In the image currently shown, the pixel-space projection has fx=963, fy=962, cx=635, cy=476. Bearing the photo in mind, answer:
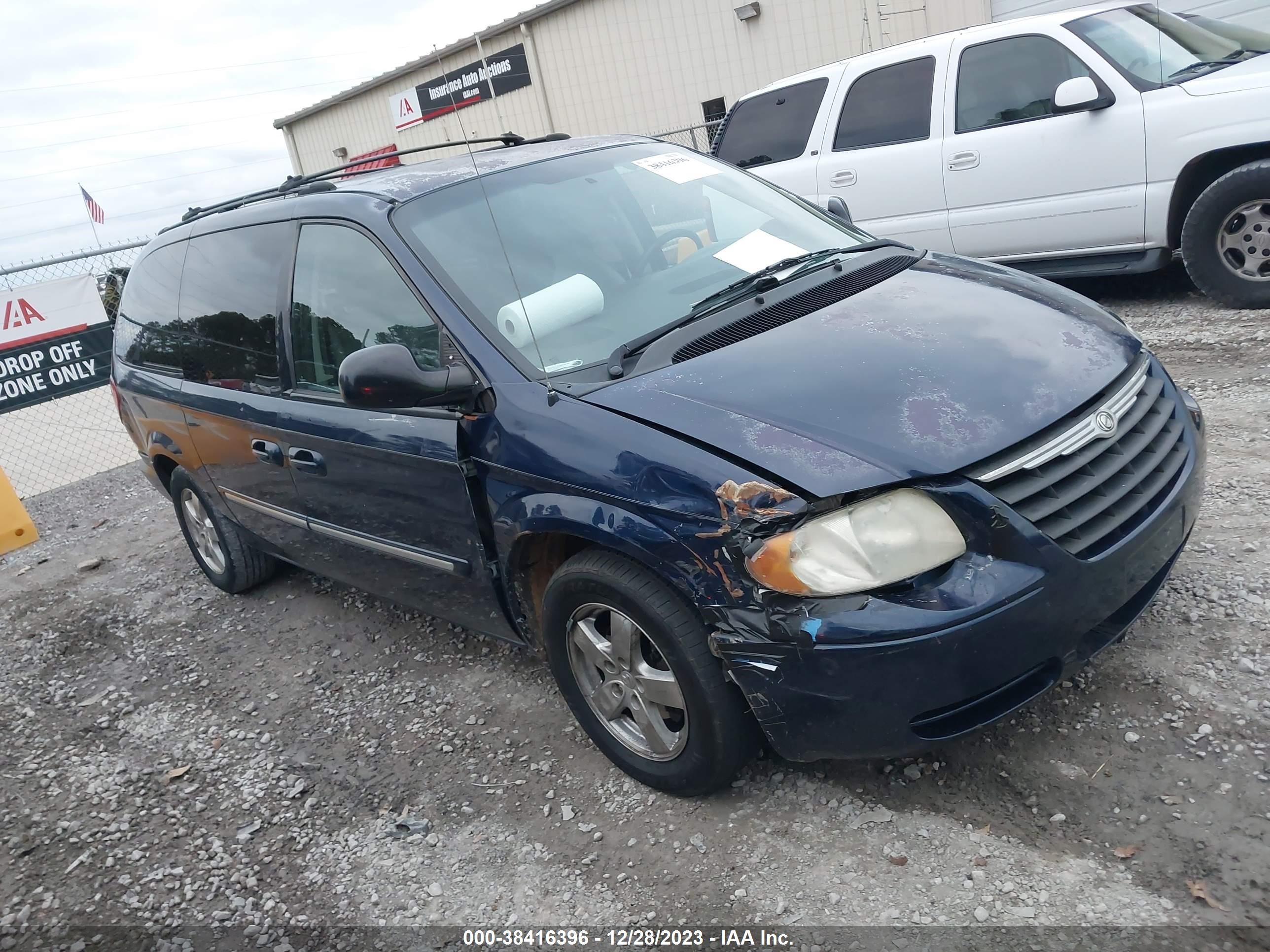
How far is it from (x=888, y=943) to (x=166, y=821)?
8.34 feet

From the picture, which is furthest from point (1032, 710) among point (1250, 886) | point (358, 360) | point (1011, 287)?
point (358, 360)

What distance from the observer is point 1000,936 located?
2.15 metres

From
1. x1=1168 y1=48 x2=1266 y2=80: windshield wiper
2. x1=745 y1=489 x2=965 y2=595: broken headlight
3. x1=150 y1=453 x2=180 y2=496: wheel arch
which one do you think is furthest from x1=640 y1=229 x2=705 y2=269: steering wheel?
x1=1168 y1=48 x2=1266 y2=80: windshield wiper

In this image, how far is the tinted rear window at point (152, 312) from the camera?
4734 mm

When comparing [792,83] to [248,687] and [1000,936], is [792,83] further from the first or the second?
[1000,936]

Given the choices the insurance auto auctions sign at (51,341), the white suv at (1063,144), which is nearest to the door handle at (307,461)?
the white suv at (1063,144)

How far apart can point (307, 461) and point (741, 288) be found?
5.84 feet

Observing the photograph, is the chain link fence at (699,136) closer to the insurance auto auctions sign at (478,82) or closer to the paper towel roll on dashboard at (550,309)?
the insurance auto auctions sign at (478,82)

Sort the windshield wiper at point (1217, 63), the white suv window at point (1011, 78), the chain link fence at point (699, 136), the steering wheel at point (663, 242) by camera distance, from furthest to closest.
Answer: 1. the chain link fence at point (699, 136)
2. the white suv window at point (1011, 78)
3. the windshield wiper at point (1217, 63)
4. the steering wheel at point (663, 242)

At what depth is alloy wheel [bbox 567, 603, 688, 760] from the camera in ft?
8.77

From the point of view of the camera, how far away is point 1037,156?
629 cm

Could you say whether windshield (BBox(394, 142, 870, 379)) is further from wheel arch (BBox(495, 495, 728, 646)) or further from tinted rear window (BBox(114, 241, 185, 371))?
tinted rear window (BBox(114, 241, 185, 371))

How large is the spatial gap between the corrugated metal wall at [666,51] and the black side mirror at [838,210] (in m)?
9.68

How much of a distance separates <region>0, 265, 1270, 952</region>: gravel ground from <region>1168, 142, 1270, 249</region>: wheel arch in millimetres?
1834
